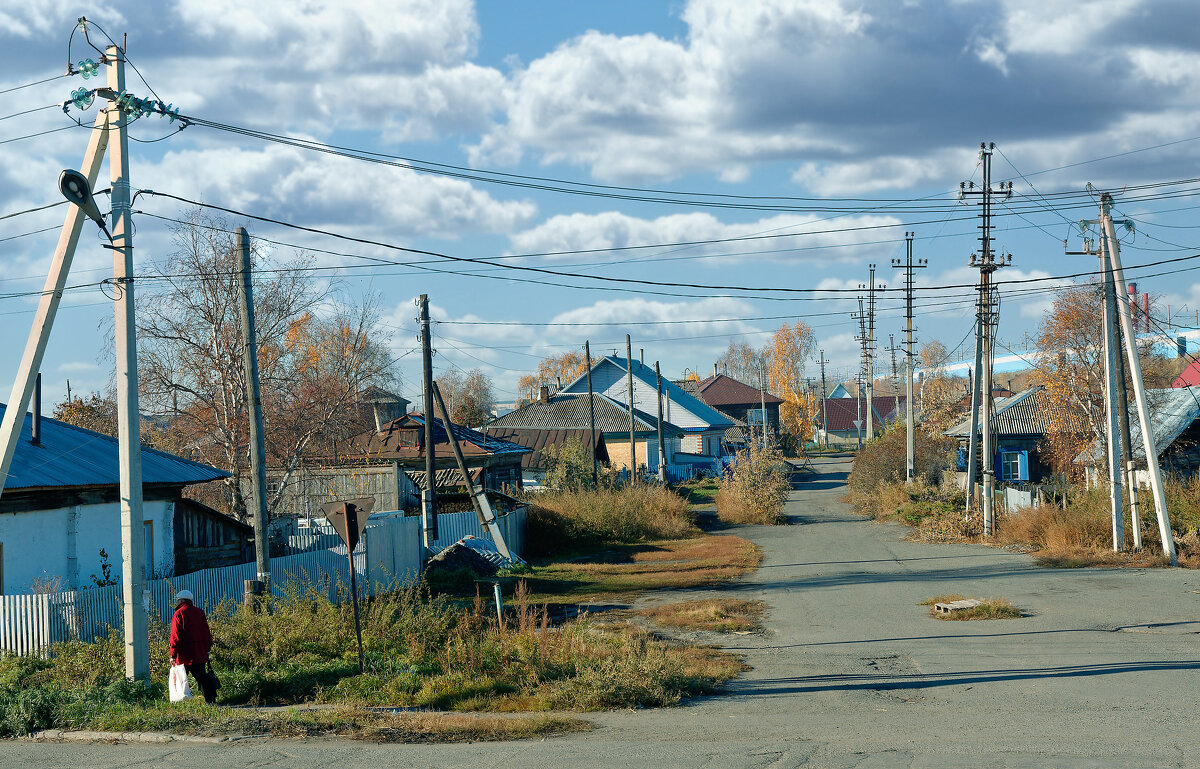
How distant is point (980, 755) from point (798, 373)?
9937 centimetres

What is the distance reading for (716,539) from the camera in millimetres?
32531

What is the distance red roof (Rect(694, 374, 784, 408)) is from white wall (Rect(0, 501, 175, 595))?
275 ft

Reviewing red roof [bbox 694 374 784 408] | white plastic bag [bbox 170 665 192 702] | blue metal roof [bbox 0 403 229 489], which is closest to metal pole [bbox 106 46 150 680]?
white plastic bag [bbox 170 665 192 702]

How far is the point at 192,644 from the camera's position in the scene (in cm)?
1102

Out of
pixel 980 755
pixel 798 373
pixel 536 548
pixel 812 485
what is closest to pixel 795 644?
pixel 980 755

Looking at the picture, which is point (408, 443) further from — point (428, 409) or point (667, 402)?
point (667, 402)

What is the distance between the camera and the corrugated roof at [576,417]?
59.1 m

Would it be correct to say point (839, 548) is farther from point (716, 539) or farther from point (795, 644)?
point (795, 644)

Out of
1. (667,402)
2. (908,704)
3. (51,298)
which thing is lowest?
(908,704)

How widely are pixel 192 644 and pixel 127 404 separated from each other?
3.25 metres

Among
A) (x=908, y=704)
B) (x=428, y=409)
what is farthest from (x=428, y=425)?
(x=908, y=704)

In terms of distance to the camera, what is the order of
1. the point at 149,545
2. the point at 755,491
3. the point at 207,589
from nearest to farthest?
the point at 207,589 → the point at 149,545 → the point at 755,491

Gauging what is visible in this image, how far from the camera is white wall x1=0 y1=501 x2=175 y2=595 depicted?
54.1 feet

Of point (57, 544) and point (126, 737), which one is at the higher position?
point (57, 544)
